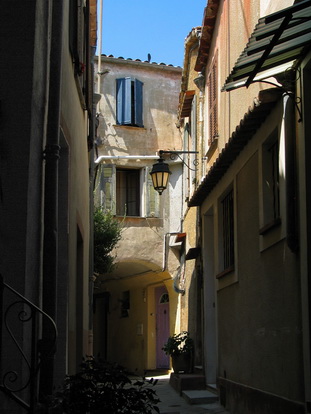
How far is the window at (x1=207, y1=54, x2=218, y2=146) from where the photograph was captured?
1355 centimetres

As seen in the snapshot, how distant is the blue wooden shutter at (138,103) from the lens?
21594 millimetres

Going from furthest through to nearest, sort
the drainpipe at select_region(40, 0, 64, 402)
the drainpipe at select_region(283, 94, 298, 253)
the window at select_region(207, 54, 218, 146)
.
Result: the window at select_region(207, 54, 218, 146) → the drainpipe at select_region(283, 94, 298, 253) → the drainpipe at select_region(40, 0, 64, 402)

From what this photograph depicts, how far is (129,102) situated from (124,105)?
18 centimetres

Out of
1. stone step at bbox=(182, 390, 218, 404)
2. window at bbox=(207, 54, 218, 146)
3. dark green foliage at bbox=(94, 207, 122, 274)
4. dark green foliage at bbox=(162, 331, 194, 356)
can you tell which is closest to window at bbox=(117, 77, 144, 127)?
dark green foliage at bbox=(94, 207, 122, 274)

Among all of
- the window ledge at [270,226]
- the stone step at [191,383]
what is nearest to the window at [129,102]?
the stone step at [191,383]

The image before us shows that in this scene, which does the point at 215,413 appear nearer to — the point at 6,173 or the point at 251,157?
the point at 251,157

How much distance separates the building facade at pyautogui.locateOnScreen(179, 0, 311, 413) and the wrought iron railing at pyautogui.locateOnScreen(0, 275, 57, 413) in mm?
2833

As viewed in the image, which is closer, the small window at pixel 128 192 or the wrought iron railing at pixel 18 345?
the wrought iron railing at pixel 18 345

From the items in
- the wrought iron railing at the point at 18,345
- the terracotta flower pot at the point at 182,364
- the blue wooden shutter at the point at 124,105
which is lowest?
the terracotta flower pot at the point at 182,364

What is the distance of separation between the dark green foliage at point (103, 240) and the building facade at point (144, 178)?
97.7 inches

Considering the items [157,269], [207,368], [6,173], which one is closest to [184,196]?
[157,269]

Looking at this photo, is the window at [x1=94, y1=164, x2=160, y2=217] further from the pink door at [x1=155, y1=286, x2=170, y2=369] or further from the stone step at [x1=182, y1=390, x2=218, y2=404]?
the stone step at [x1=182, y1=390, x2=218, y2=404]

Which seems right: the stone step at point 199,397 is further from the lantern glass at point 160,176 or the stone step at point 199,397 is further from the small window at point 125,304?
the small window at point 125,304

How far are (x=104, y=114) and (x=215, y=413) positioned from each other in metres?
12.5
